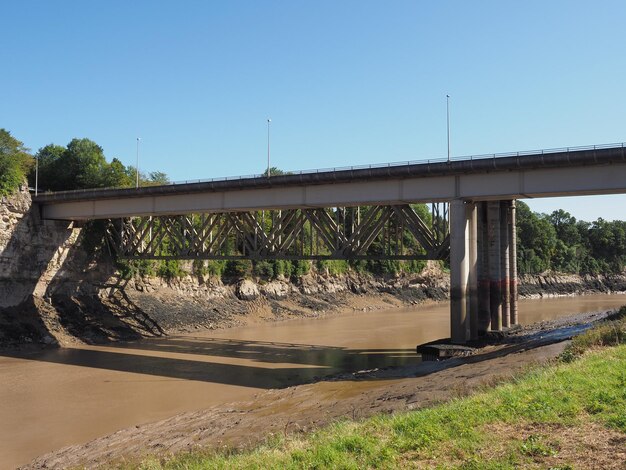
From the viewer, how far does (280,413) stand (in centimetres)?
1819

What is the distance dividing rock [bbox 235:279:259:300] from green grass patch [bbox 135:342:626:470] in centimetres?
4622

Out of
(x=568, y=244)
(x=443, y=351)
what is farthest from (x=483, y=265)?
(x=568, y=244)

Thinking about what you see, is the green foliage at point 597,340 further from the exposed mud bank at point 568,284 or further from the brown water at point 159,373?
the exposed mud bank at point 568,284

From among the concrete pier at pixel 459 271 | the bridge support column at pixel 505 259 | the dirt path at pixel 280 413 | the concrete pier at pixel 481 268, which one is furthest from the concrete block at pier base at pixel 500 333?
the dirt path at pixel 280 413

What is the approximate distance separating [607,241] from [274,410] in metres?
137

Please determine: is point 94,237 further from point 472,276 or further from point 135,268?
point 472,276

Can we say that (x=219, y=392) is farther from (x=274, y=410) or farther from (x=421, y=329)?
(x=421, y=329)

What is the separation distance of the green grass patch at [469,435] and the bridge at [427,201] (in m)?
18.4

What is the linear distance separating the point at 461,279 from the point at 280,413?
16.1 meters

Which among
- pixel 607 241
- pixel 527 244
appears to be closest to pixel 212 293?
pixel 527 244

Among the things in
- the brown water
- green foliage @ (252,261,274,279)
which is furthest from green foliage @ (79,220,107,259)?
green foliage @ (252,261,274,279)

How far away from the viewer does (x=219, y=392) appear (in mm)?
24031

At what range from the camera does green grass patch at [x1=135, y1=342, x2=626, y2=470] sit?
888cm

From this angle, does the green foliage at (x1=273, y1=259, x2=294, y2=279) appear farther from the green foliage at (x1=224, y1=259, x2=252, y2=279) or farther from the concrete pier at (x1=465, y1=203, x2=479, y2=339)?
the concrete pier at (x1=465, y1=203, x2=479, y2=339)
